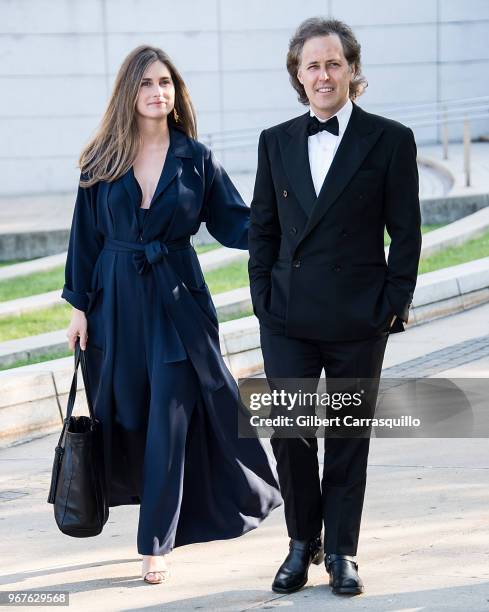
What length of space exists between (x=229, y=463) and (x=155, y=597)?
27.8 inches

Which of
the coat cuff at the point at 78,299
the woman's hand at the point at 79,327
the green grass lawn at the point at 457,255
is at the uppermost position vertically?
the coat cuff at the point at 78,299

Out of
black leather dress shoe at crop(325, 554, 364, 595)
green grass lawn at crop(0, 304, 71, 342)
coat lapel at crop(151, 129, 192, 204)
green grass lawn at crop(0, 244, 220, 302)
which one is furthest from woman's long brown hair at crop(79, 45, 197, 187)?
green grass lawn at crop(0, 244, 220, 302)

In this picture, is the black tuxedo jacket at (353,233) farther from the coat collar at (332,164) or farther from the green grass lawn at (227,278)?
the green grass lawn at (227,278)

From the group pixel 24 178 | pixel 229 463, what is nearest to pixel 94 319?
pixel 229 463

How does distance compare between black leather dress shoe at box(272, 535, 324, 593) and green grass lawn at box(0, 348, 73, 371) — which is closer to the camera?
black leather dress shoe at box(272, 535, 324, 593)

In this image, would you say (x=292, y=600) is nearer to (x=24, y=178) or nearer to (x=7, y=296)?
(x=7, y=296)

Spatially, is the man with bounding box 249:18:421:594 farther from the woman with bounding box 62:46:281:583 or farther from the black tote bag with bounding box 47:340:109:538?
the black tote bag with bounding box 47:340:109:538

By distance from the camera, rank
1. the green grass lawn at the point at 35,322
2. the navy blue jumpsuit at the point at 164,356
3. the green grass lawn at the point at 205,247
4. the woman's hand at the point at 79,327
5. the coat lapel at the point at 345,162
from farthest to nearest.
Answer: the green grass lawn at the point at 205,247 < the green grass lawn at the point at 35,322 < the woman's hand at the point at 79,327 < the navy blue jumpsuit at the point at 164,356 < the coat lapel at the point at 345,162

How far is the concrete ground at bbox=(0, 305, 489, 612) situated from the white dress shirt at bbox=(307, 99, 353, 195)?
1410 mm

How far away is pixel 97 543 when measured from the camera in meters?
5.05

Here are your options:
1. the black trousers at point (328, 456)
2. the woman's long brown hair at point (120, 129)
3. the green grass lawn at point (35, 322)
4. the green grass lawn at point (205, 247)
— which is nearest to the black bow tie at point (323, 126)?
the black trousers at point (328, 456)

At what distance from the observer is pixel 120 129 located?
4797 millimetres

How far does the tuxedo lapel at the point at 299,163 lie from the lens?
4184 millimetres

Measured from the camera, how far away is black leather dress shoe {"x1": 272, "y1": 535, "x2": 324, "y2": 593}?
428 centimetres
